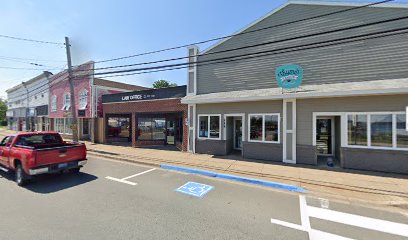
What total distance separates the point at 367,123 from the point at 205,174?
7.02 m

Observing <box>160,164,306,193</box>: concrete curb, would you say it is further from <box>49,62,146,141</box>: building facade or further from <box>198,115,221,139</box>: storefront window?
<box>49,62,146,141</box>: building facade

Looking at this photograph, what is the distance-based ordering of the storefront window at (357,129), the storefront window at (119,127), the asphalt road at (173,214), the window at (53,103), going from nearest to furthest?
the asphalt road at (173,214) → the storefront window at (357,129) → the storefront window at (119,127) → the window at (53,103)

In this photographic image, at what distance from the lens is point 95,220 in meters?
4.19

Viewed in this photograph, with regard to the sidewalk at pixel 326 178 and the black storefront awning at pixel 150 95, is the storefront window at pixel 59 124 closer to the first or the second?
the black storefront awning at pixel 150 95

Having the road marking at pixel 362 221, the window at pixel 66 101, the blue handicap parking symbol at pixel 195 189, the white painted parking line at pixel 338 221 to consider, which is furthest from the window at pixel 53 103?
the road marking at pixel 362 221

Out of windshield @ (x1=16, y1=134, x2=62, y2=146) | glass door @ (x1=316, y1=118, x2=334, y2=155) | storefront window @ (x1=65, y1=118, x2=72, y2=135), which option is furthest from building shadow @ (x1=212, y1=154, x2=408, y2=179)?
storefront window @ (x1=65, y1=118, x2=72, y2=135)

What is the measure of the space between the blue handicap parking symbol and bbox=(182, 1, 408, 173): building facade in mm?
4753

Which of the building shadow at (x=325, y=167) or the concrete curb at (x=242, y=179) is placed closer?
the concrete curb at (x=242, y=179)

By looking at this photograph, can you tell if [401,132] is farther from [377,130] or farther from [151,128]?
A: [151,128]

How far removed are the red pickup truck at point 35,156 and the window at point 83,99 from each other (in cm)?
1126

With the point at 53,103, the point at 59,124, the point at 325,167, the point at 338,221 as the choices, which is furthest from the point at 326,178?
the point at 53,103

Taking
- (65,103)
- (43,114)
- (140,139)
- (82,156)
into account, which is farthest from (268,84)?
(43,114)

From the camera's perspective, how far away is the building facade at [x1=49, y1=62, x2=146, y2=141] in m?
18.0

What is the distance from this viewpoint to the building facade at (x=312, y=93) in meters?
7.96
